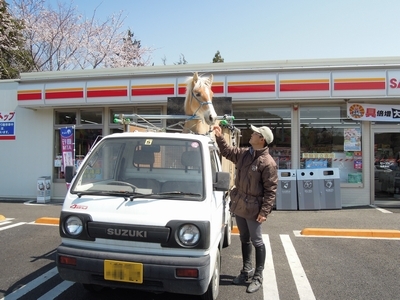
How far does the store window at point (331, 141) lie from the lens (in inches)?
389

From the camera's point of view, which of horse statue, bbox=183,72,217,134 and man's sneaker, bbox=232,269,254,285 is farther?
horse statue, bbox=183,72,217,134

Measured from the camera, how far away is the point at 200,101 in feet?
17.8

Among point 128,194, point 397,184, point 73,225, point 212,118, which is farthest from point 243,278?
point 397,184

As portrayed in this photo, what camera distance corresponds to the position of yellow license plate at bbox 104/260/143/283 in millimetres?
2865

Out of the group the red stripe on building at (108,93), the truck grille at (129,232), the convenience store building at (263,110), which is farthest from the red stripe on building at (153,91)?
the truck grille at (129,232)

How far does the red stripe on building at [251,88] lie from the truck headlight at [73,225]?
7117mm

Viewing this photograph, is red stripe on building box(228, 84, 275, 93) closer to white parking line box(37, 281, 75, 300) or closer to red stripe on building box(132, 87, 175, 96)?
red stripe on building box(132, 87, 175, 96)

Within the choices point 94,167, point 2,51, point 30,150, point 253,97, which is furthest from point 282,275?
point 2,51

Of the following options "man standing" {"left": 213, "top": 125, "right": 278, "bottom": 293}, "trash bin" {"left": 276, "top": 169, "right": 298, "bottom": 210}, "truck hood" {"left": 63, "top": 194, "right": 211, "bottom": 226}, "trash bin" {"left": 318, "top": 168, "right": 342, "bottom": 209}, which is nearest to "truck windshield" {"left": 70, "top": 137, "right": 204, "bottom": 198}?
"truck hood" {"left": 63, "top": 194, "right": 211, "bottom": 226}

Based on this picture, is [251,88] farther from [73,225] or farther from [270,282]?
[73,225]

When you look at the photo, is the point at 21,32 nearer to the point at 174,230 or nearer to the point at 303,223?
the point at 303,223

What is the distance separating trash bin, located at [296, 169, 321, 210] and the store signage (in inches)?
93.4

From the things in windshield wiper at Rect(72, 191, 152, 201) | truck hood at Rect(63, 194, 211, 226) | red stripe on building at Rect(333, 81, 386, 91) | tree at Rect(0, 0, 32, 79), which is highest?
tree at Rect(0, 0, 32, 79)

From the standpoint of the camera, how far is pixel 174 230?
295cm
